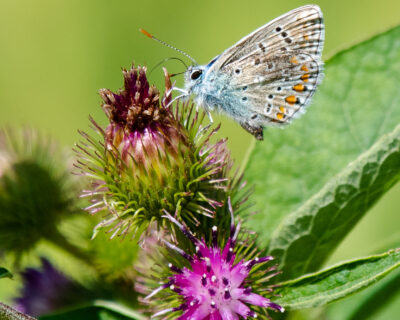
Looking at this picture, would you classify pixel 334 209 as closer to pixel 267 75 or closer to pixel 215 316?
pixel 215 316

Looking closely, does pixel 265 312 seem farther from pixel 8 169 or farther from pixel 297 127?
pixel 8 169

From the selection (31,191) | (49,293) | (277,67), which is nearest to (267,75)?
(277,67)

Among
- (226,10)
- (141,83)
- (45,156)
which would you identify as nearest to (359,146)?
(141,83)

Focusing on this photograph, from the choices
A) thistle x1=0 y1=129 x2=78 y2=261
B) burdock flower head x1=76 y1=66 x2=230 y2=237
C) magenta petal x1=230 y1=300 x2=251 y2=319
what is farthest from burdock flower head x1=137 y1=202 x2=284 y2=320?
thistle x1=0 y1=129 x2=78 y2=261

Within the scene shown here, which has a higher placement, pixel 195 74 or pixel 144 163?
pixel 195 74

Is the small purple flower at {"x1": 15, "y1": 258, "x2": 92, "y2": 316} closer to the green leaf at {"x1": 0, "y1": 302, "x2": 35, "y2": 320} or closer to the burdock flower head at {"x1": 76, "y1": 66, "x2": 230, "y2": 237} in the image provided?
the burdock flower head at {"x1": 76, "y1": 66, "x2": 230, "y2": 237}

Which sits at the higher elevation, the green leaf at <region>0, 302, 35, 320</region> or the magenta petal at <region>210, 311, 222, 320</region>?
the green leaf at <region>0, 302, 35, 320</region>

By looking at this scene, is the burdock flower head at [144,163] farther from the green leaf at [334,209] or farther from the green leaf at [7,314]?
the green leaf at [7,314]
